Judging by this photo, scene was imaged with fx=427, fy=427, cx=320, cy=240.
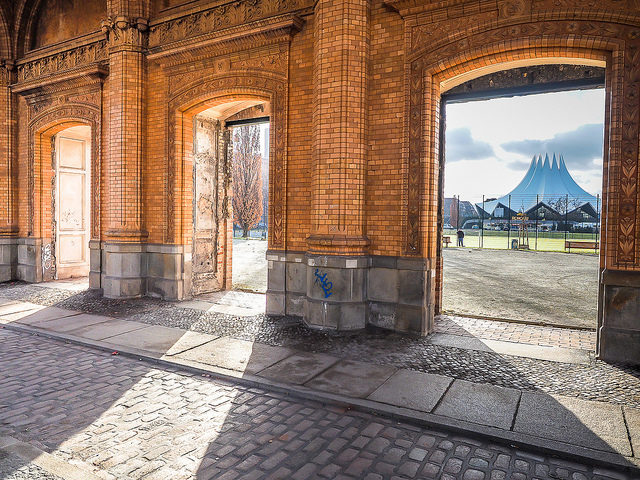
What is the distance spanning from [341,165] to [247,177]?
112 ft

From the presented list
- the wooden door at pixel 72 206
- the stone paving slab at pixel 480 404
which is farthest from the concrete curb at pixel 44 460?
the wooden door at pixel 72 206

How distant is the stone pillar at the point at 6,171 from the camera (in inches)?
491

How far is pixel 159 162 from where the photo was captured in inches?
385

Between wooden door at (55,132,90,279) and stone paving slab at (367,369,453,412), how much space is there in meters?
11.7

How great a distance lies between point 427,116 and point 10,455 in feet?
21.5

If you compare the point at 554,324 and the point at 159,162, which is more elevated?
the point at 159,162

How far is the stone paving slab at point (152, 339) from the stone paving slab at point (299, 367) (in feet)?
5.64

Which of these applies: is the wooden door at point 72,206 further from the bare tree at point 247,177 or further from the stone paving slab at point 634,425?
the bare tree at point 247,177

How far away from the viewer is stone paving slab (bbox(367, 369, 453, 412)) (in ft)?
13.9

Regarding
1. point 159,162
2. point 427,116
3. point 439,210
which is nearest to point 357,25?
point 427,116

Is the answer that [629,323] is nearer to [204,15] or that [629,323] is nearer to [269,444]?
[269,444]

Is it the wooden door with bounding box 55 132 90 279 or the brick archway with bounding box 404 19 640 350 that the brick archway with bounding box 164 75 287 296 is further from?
the wooden door with bounding box 55 132 90 279

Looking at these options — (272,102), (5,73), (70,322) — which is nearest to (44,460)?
(70,322)

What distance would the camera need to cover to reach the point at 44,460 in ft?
10.7
